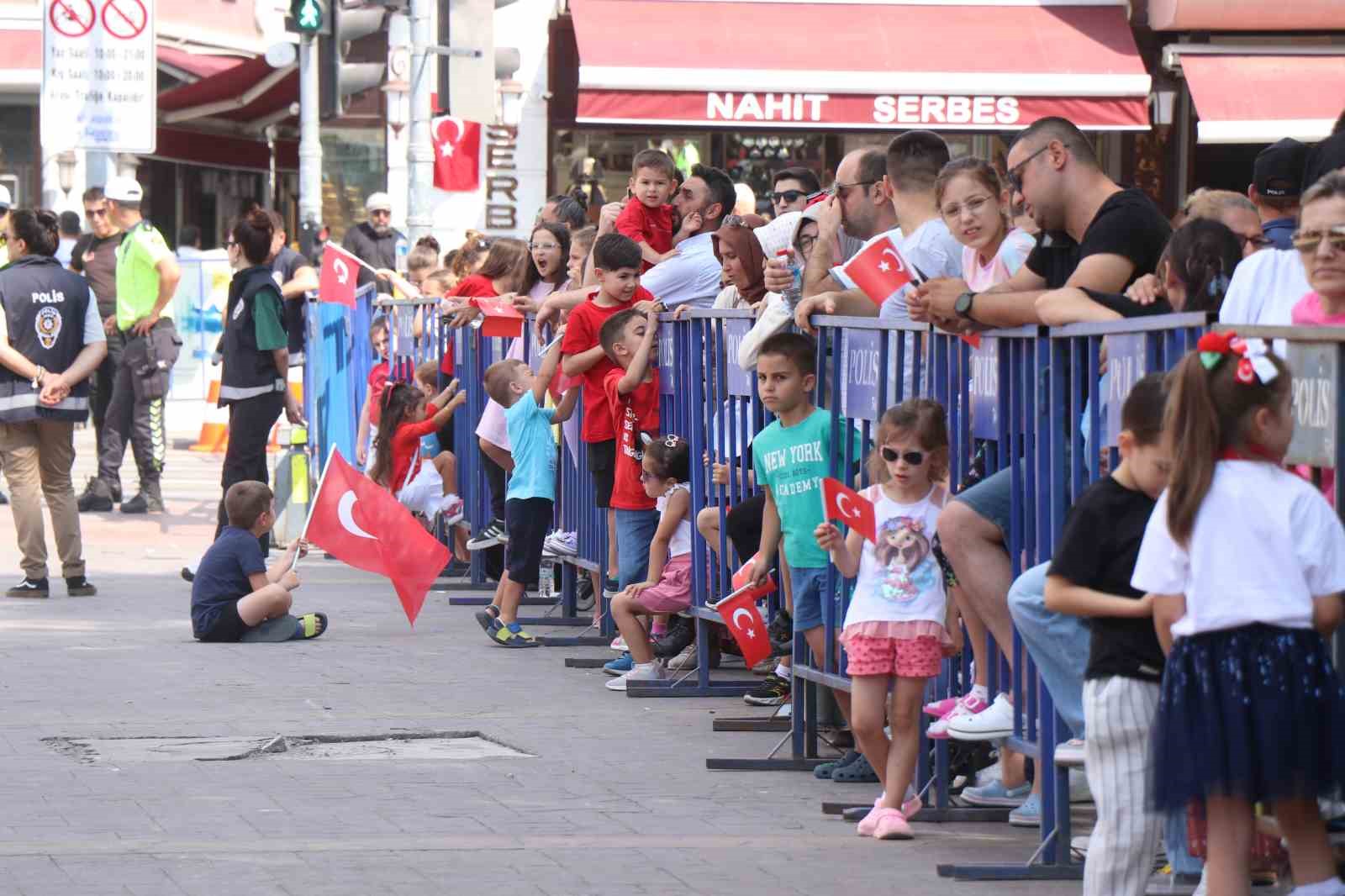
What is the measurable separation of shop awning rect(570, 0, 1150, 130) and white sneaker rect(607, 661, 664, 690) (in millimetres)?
13031

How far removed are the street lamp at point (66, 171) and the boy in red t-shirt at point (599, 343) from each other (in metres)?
20.0

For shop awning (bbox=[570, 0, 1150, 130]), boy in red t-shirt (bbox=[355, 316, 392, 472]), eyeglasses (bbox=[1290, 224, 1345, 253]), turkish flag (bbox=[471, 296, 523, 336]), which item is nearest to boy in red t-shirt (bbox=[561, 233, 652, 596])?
turkish flag (bbox=[471, 296, 523, 336])

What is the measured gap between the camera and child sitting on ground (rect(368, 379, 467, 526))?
13625mm

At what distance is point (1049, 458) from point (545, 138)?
766 inches

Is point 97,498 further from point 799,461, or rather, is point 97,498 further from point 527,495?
point 799,461

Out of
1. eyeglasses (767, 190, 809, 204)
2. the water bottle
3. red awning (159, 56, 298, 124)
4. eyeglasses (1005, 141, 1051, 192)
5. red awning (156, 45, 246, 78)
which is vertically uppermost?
red awning (156, 45, 246, 78)

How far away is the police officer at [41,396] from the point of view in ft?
41.9

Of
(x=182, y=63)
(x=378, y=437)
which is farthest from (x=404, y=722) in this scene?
(x=182, y=63)

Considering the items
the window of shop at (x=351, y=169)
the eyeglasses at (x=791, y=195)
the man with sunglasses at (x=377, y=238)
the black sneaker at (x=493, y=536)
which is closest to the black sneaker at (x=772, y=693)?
the eyeglasses at (x=791, y=195)

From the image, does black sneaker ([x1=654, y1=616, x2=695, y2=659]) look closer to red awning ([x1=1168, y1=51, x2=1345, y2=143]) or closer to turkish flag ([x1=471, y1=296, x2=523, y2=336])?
turkish flag ([x1=471, y1=296, x2=523, y2=336])

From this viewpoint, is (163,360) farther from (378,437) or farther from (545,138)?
(545,138)

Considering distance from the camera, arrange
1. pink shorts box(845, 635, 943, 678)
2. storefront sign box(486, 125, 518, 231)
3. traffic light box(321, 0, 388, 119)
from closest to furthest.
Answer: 1. pink shorts box(845, 635, 943, 678)
2. traffic light box(321, 0, 388, 119)
3. storefront sign box(486, 125, 518, 231)

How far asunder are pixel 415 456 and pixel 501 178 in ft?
38.2

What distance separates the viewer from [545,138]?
2541 cm
